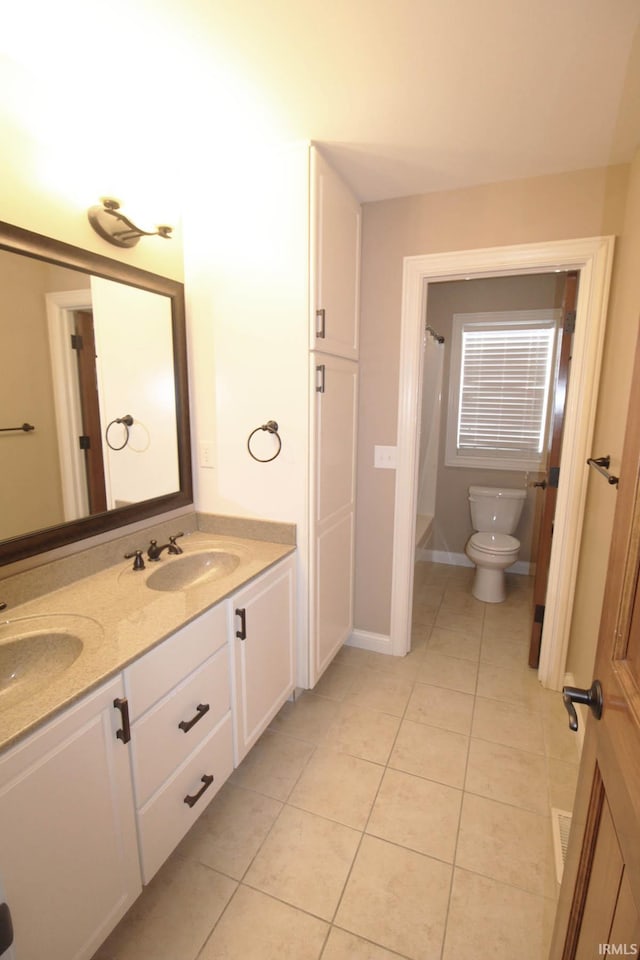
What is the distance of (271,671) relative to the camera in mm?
1822

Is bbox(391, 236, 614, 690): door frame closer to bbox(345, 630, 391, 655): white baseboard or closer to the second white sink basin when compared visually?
bbox(345, 630, 391, 655): white baseboard

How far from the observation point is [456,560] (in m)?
3.89

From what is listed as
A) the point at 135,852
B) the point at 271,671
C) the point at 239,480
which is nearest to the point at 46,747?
the point at 135,852

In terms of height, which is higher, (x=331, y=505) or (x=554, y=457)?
(x=554, y=457)

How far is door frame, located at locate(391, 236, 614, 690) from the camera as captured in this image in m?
1.94

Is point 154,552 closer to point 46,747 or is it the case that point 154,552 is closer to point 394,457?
point 46,747

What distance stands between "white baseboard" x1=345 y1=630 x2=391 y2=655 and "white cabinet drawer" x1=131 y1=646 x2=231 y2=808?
3.92ft

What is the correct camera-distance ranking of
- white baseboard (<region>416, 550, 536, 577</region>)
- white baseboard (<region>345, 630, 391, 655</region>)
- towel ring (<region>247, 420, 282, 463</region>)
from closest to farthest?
1. towel ring (<region>247, 420, 282, 463</region>)
2. white baseboard (<region>345, 630, 391, 655</region>)
3. white baseboard (<region>416, 550, 536, 577</region>)

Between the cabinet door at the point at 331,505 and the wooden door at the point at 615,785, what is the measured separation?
124 cm

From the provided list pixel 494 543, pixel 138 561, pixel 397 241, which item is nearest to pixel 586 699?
pixel 138 561

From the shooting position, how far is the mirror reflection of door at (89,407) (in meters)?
1.52

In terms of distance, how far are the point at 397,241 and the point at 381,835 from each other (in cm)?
250

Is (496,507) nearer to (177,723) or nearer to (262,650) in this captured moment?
(262,650)

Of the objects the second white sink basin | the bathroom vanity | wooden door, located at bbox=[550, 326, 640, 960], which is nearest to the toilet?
the bathroom vanity
